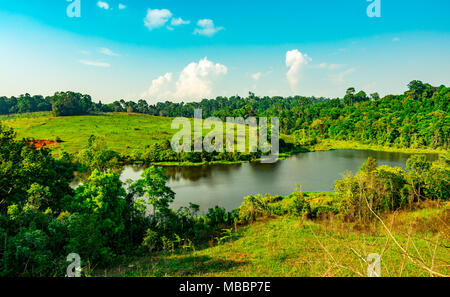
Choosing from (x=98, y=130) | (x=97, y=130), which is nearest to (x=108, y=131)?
(x=98, y=130)

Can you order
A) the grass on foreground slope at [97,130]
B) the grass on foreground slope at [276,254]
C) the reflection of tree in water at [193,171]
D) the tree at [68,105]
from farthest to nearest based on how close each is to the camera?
the tree at [68,105] → the grass on foreground slope at [97,130] → the reflection of tree in water at [193,171] → the grass on foreground slope at [276,254]

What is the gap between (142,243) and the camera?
45.5 ft

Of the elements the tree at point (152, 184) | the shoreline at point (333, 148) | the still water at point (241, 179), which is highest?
the tree at point (152, 184)

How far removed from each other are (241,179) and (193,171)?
345 inches

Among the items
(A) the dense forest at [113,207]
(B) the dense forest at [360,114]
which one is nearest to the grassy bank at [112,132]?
(B) the dense forest at [360,114]

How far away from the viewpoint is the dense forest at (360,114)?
61562mm

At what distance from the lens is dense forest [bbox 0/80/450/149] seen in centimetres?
6156

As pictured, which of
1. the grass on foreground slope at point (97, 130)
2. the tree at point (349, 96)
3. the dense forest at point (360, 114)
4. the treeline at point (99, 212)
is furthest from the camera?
the tree at point (349, 96)

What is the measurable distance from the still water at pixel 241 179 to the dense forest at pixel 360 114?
63.1 feet

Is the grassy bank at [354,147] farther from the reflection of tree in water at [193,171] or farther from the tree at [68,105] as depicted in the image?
the tree at [68,105]
